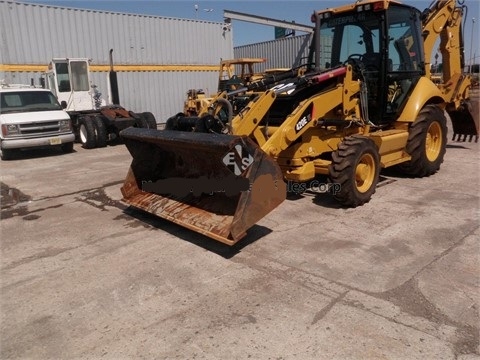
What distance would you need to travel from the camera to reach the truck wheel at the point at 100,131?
1294 cm

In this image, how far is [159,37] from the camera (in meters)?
19.2

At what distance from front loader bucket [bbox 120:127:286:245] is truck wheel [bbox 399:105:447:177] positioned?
12.1ft

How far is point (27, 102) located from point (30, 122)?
1.13 metres

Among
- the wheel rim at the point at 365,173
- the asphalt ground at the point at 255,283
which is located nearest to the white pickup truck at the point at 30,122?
the asphalt ground at the point at 255,283

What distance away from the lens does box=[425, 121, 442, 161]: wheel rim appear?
7.80 meters

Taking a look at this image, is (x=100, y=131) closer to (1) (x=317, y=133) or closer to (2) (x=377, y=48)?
(1) (x=317, y=133)

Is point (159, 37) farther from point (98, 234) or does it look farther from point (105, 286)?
point (105, 286)

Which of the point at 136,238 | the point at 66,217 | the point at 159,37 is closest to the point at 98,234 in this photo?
the point at 136,238

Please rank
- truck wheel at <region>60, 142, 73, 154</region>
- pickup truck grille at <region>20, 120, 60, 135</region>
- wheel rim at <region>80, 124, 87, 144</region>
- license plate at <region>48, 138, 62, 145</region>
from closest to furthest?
pickup truck grille at <region>20, 120, 60, 135</region>
license plate at <region>48, 138, 62, 145</region>
truck wheel at <region>60, 142, 73, 154</region>
wheel rim at <region>80, 124, 87, 144</region>

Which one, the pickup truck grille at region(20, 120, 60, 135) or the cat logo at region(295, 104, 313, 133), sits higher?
the cat logo at region(295, 104, 313, 133)

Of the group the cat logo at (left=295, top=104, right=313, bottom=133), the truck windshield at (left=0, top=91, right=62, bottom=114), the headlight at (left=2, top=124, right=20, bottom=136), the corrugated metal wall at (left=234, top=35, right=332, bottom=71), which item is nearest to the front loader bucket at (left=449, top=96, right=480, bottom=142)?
the cat logo at (left=295, top=104, right=313, bottom=133)

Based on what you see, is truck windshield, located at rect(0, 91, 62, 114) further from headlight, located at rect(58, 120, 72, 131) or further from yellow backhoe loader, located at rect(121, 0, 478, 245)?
yellow backhoe loader, located at rect(121, 0, 478, 245)

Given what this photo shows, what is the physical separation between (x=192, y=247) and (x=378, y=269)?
2023 millimetres

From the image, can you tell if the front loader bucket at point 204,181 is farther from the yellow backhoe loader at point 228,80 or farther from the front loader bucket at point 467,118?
the yellow backhoe loader at point 228,80
